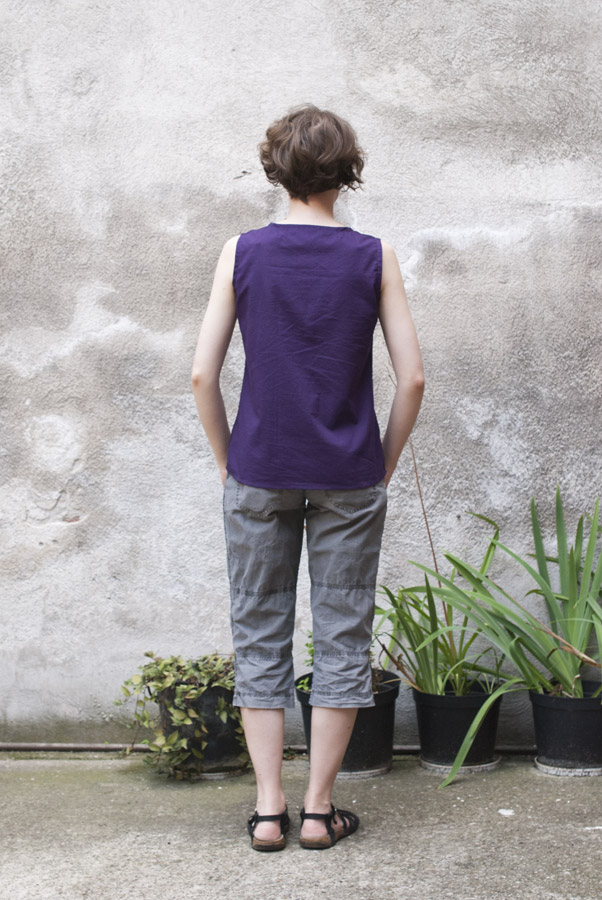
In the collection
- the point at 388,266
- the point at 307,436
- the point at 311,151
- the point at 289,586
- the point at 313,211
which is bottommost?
the point at 289,586

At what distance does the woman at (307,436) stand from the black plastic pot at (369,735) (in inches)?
17.4

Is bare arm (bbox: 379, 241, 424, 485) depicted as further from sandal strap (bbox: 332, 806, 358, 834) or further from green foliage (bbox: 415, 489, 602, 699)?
sandal strap (bbox: 332, 806, 358, 834)

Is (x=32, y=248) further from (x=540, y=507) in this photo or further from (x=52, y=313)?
(x=540, y=507)

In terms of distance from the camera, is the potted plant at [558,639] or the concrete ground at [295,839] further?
the potted plant at [558,639]

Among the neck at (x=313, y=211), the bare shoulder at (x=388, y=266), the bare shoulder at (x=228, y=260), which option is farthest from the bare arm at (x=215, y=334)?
the bare shoulder at (x=388, y=266)

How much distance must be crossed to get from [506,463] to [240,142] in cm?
132

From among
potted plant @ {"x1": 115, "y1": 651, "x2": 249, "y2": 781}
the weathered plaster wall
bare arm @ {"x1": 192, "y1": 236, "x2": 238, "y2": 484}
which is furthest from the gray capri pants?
the weathered plaster wall

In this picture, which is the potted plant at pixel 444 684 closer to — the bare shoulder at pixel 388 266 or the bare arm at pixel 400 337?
the bare arm at pixel 400 337

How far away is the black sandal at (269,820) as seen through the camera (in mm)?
1929

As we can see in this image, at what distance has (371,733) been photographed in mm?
2477

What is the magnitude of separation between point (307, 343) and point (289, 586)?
0.55 metres

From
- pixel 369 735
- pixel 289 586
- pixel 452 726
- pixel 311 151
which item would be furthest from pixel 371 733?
pixel 311 151

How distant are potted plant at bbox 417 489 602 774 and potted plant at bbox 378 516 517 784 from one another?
65 millimetres

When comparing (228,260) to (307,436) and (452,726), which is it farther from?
(452,726)
